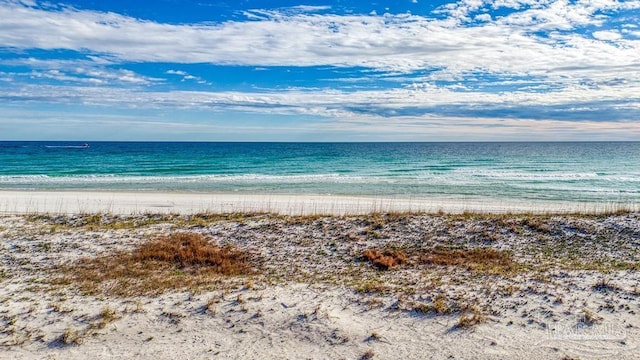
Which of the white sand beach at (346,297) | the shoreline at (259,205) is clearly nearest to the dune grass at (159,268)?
the white sand beach at (346,297)

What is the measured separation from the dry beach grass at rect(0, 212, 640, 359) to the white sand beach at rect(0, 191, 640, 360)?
0.10 ft

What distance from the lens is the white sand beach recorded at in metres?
7.27

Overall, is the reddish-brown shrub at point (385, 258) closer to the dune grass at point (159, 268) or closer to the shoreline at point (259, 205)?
the dune grass at point (159, 268)

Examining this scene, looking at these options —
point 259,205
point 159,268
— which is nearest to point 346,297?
point 159,268

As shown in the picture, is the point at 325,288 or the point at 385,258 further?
the point at 385,258

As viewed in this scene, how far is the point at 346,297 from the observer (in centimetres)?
899

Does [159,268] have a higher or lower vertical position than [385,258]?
lower

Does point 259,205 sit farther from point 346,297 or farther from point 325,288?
point 346,297

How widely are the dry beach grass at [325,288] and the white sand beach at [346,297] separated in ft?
0.10

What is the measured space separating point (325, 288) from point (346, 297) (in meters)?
0.63

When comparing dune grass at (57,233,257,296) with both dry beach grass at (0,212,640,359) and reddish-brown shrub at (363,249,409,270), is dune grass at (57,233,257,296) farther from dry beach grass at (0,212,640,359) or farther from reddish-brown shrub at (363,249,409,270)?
reddish-brown shrub at (363,249,409,270)

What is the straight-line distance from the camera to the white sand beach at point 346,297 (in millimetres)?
7273

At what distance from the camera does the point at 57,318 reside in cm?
806

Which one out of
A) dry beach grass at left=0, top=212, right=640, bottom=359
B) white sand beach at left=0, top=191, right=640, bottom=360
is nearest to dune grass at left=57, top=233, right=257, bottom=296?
dry beach grass at left=0, top=212, right=640, bottom=359
